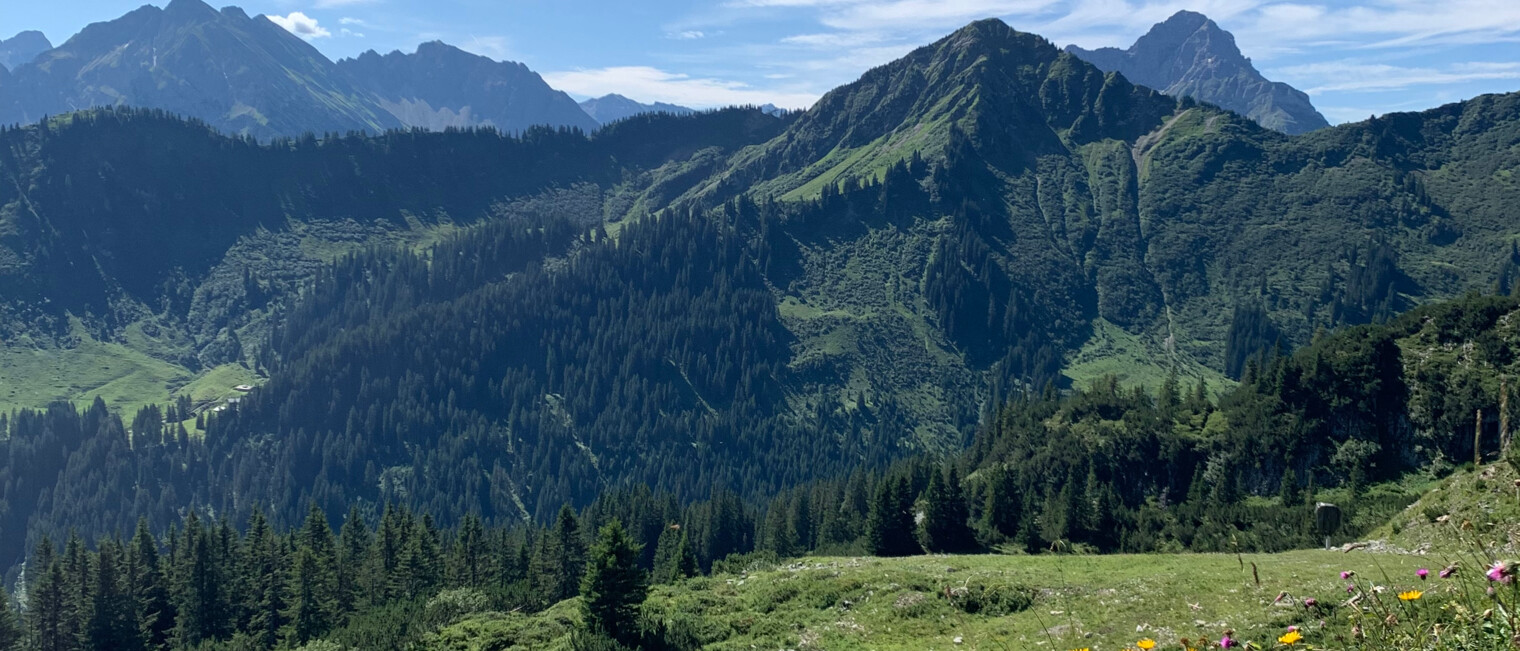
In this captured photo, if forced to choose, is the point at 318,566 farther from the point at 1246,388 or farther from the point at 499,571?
the point at 1246,388

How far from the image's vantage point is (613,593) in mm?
51688

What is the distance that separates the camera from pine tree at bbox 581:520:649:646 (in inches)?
2014

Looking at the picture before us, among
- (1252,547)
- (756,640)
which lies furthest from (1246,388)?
(756,640)

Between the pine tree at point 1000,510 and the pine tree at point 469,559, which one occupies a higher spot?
the pine tree at point 1000,510

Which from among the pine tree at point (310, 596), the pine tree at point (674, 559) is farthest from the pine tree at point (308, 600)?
the pine tree at point (674, 559)

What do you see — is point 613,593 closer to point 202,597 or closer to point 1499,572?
point 1499,572

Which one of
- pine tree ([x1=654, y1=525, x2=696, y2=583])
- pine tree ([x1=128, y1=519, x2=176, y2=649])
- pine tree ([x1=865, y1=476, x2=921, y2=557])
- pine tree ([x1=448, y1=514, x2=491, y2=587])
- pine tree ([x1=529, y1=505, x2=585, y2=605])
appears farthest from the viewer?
pine tree ([x1=448, y1=514, x2=491, y2=587])

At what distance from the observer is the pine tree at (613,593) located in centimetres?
5116

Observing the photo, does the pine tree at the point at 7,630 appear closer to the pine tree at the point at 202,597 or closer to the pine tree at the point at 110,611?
the pine tree at the point at 110,611

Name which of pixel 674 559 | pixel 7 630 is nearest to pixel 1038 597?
pixel 674 559

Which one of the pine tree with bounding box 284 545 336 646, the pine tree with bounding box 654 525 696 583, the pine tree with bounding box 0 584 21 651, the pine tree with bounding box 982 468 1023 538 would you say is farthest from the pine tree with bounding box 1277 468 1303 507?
the pine tree with bounding box 0 584 21 651

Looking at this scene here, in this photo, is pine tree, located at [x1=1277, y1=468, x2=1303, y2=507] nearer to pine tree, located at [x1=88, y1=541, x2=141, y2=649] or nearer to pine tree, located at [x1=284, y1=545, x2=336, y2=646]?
pine tree, located at [x1=284, y1=545, x2=336, y2=646]

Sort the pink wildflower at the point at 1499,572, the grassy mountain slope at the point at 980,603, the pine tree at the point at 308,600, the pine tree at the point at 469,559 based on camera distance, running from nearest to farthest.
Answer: the pink wildflower at the point at 1499,572 → the grassy mountain slope at the point at 980,603 → the pine tree at the point at 308,600 → the pine tree at the point at 469,559

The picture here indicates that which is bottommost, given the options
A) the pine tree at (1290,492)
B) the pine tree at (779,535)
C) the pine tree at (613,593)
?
the pine tree at (779,535)
